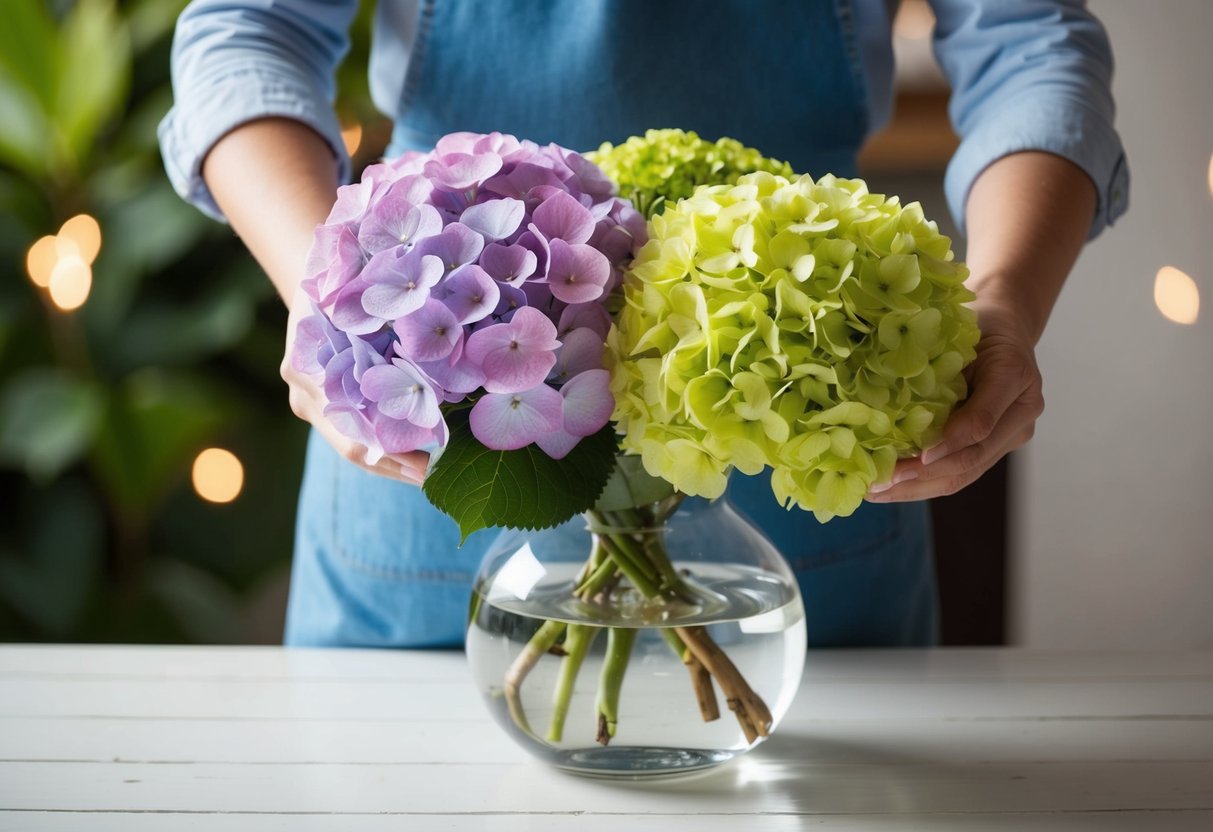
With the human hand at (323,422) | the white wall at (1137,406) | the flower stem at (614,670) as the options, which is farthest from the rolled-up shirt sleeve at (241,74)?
the white wall at (1137,406)

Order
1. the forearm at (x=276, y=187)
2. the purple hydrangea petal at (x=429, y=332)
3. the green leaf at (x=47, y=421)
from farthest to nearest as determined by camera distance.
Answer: the green leaf at (x=47, y=421) → the forearm at (x=276, y=187) → the purple hydrangea petal at (x=429, y=332)

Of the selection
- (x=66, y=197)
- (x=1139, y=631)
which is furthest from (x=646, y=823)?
(x=66, y=197)

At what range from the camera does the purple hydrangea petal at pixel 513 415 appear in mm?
546

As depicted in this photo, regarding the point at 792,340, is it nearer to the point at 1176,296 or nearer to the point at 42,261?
the point at 1176,296

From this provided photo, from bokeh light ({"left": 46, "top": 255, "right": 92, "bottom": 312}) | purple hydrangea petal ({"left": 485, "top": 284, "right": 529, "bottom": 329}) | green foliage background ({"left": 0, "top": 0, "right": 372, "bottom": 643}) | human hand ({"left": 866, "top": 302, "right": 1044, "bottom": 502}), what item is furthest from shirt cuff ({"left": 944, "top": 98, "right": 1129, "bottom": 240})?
bokeh light ({"left": 46, "top": 255, "right": 92, "bottom": 312})

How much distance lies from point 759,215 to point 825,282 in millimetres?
42

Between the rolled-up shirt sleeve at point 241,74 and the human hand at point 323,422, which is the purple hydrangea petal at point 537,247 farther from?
the rolled-up shirt sleeve at point 241,74

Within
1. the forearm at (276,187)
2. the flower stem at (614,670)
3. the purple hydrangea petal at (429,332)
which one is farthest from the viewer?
the forearm at (276,187)

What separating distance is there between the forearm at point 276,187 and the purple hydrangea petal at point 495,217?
0.74 ft

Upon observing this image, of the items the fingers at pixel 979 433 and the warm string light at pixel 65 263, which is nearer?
the fingers at pixel 979 433

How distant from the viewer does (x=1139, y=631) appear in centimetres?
182

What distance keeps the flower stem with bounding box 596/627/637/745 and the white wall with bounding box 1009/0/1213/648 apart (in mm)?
1325

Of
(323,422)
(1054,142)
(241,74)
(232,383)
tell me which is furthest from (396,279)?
(232,383)

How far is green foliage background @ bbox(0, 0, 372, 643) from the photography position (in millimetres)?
1756
